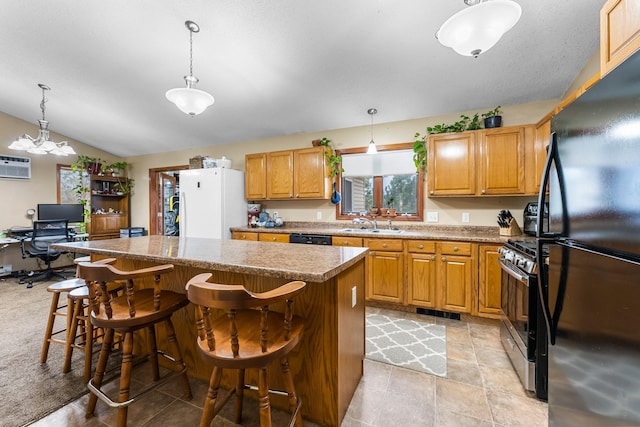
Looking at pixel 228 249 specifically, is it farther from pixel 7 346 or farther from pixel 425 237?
pixel 7 346

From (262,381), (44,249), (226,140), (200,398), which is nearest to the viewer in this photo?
(262,381)

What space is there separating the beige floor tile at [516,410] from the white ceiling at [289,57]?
276 cm

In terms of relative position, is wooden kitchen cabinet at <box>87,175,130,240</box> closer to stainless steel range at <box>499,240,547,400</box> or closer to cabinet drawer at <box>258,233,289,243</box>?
cabinet drawer at <box>258,233,289,243</box>

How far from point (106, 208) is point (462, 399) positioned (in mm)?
7223

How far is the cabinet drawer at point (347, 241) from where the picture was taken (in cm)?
319

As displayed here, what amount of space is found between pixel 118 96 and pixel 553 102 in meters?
5.57

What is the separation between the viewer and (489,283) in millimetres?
2641

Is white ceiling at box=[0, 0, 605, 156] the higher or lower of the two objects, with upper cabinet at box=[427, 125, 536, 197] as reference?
higher

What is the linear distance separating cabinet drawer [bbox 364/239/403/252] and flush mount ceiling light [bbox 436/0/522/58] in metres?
1.98

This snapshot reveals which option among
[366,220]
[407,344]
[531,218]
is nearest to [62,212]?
[366,220]

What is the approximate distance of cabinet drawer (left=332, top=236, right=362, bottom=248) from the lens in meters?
3.19

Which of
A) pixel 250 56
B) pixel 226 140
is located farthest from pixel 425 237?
pixel 226 140

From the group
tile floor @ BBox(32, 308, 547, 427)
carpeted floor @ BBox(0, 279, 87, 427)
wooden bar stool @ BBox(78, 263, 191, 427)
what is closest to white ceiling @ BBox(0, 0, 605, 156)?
wooden bar stool @ BBox(78, 263, 191, 427)

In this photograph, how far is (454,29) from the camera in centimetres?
138
